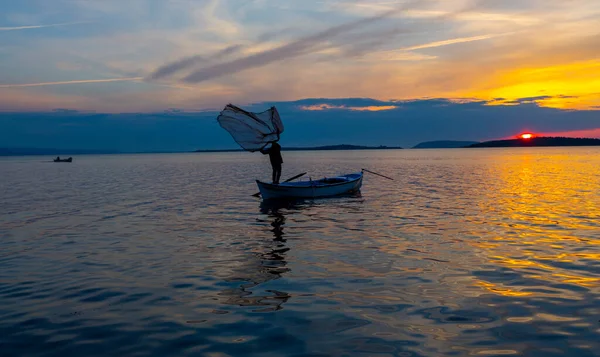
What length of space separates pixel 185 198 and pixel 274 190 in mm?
7382

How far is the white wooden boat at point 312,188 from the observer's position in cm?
3112

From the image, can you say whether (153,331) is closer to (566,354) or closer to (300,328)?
(300,328)

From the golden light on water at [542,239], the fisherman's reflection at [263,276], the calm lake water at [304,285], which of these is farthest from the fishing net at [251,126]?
the golden light on water at [542,239]

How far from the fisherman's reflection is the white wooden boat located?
11.2m

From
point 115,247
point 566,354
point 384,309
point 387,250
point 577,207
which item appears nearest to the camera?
point 566,354

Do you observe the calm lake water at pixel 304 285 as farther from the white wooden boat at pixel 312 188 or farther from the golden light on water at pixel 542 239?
the white wooden boat at pixel 312 188

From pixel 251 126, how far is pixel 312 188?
6190mm

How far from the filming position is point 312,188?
3241 cm

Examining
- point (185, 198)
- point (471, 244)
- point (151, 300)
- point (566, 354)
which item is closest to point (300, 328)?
point (151, 300)

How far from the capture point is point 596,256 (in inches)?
551

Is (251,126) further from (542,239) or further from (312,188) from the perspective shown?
(542,239)

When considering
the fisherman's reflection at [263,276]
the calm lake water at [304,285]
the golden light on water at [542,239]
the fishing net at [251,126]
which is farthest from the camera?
the fishing net at [251,126]

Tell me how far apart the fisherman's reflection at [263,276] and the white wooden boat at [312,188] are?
11.2 m

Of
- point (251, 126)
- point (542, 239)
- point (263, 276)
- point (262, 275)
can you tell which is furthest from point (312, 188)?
point (263, 276)
